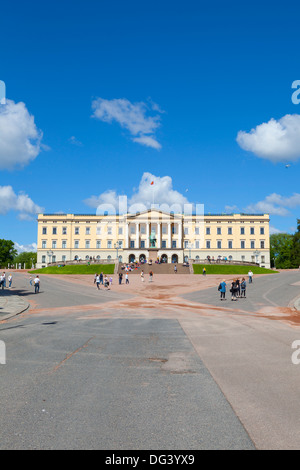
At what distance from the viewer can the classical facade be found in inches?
4673

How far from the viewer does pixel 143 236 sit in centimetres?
11894

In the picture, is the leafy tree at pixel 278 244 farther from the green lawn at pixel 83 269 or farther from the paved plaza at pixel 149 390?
the paved plaza at pixel 149 390

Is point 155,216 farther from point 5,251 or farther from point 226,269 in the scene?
point 5,251

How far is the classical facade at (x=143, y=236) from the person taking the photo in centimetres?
11869

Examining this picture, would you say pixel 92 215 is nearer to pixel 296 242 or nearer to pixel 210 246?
pixel 210 246

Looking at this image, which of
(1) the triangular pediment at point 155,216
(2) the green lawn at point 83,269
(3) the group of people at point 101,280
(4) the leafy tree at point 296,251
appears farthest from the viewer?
(1) the triangular pediment at point 155,216

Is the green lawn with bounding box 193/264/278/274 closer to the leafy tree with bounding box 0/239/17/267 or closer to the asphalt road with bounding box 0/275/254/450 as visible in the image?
the asphalt road with bounding box 0/275/254/450

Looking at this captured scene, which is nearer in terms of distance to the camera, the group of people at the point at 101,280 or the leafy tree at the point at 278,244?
the group of people at the point at 101,280

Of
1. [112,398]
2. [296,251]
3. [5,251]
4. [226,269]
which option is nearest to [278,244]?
[296,251]

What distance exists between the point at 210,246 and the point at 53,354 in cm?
11054

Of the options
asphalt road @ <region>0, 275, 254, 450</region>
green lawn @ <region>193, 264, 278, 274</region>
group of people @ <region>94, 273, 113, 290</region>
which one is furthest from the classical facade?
asphalt road @ <region>0, 275, 254, 450</region>

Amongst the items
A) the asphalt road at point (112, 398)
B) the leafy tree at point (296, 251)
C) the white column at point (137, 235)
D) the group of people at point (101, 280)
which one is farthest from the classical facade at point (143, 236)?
the asphalt road at point (112, 398)
